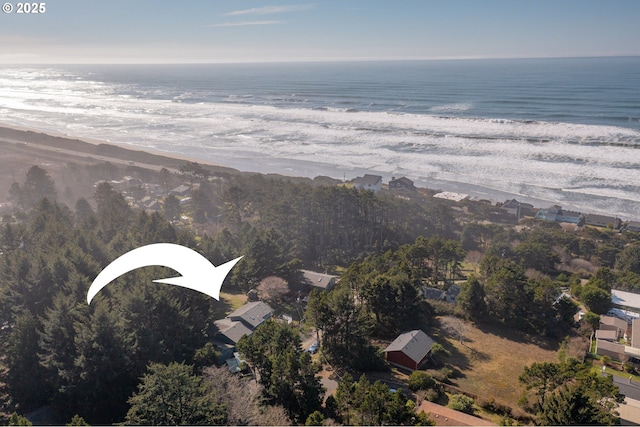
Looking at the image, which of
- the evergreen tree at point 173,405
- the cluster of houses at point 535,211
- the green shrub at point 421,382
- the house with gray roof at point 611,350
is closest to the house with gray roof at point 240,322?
the evergreen tree at point 173,405

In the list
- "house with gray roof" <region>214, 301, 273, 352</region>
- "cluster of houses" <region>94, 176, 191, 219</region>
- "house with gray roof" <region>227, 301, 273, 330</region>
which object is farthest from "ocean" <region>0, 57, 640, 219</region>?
"house with gray roof" <region>214, 301, 273, 352</region>

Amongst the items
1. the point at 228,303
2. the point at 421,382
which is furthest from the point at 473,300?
the point at 228,303

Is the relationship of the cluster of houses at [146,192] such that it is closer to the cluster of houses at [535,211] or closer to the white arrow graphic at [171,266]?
the cluster of houses at [535,211]

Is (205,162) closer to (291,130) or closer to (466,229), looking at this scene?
(291,130)

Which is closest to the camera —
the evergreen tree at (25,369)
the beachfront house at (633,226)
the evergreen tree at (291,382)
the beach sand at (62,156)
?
the evergreen tree at (291,382)

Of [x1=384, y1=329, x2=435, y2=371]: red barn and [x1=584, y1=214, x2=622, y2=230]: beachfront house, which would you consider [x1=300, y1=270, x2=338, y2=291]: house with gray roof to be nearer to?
[x1=384, y1=329, x2=435, y2=371]: red barn
